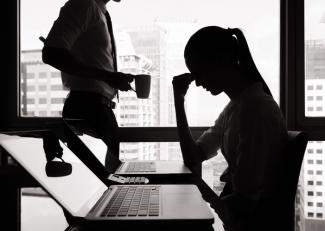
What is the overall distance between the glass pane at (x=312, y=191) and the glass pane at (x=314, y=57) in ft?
0.88

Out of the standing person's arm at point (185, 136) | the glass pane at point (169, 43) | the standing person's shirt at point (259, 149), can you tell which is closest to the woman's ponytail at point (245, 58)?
the standing person's shirt at point (259, 149)

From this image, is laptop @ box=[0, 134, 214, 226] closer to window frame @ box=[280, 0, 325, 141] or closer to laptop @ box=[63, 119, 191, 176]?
laptop @ box=[63, 119, 191, 176]

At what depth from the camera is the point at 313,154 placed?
7.25 ft

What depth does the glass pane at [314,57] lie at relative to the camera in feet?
7.26

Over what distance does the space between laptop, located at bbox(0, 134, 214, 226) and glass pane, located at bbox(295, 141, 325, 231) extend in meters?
1.57

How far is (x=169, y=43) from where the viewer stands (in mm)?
2293

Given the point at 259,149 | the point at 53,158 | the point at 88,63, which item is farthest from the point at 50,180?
the point at 88,63

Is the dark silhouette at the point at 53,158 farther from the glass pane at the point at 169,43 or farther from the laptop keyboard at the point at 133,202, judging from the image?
the glass pane at the point at 169,43

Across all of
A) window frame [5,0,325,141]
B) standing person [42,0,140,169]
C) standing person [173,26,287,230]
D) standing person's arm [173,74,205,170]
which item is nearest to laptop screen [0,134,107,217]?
standing person [173,26,287,230]

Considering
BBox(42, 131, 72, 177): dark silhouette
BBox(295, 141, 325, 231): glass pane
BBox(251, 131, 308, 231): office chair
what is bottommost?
BBox(295, 141, 325, 231): glass pane

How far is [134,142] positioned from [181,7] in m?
1.01

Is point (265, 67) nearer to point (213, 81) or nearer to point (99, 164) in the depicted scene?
point (213, 81)

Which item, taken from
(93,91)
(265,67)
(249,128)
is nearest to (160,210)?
(249,128)

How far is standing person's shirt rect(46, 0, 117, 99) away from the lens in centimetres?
143
